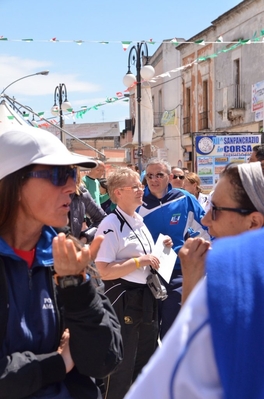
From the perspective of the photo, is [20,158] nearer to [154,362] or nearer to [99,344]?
[99,344]

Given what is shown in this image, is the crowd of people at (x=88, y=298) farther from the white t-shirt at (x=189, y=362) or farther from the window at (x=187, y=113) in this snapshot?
the window at (x=187, y=113)

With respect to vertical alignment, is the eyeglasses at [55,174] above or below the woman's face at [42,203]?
above

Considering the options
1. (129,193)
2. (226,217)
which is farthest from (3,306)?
(129,193)

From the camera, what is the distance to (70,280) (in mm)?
1984

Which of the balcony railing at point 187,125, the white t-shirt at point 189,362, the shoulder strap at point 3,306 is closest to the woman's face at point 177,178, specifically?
the shoulder strap at point 3,306

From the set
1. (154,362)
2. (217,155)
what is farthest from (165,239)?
(217,155)

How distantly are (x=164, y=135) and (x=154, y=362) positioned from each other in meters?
33.7

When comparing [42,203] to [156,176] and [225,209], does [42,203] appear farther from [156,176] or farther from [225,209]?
[156,176]

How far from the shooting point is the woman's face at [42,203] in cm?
219

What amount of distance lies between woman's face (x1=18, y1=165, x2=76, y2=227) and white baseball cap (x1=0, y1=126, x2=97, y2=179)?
0.05 meters

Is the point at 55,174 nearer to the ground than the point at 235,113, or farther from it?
nearer to the ground

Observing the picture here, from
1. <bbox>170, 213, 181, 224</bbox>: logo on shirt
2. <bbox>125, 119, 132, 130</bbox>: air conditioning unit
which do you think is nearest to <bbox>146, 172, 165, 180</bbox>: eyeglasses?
<bbox>170, 213, 181, 224</bbox>: logo on shirt

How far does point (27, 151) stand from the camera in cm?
216

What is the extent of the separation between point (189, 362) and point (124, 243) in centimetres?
369
